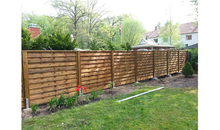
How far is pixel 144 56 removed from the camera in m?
7.47

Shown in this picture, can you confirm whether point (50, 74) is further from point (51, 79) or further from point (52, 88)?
point (52, 88)

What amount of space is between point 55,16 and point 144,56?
716 inches

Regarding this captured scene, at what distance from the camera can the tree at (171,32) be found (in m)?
22.8

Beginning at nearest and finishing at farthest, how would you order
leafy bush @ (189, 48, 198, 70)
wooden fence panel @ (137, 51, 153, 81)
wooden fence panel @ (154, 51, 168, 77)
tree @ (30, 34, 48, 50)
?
1. tree @ (30, 34, 48, 50)
2. wooden fence panel @ (137, 51, 153, 81)
3. wooden fence panel @ (154, 51, 168, 77)
4. leafy bush @ (189, 48, 198, 70)

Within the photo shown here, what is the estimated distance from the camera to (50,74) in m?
4.07

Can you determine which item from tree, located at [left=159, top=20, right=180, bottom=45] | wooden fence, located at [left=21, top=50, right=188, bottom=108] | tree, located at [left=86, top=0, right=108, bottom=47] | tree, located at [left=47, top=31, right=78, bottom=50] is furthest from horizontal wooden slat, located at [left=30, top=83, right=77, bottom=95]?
tree, located at [left=159, top=20, right=180, bottom=45]

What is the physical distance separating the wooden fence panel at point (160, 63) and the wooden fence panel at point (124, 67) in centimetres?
201

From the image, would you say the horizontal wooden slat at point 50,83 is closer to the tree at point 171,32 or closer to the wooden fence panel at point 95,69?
the wooden fence panel at point 95,69

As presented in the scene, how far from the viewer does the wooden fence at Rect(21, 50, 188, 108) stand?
12.3 feet

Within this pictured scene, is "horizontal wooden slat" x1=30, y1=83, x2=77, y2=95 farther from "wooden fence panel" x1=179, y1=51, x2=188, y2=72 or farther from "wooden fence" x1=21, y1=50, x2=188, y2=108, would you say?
"wooden fence panel" x1=179, y1=51, x2=188, y2=72

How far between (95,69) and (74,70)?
2.93ft

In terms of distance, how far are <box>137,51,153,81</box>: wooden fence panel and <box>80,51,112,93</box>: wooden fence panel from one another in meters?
1.97

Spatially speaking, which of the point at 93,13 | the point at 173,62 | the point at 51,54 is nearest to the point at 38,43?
the point at 51,54
